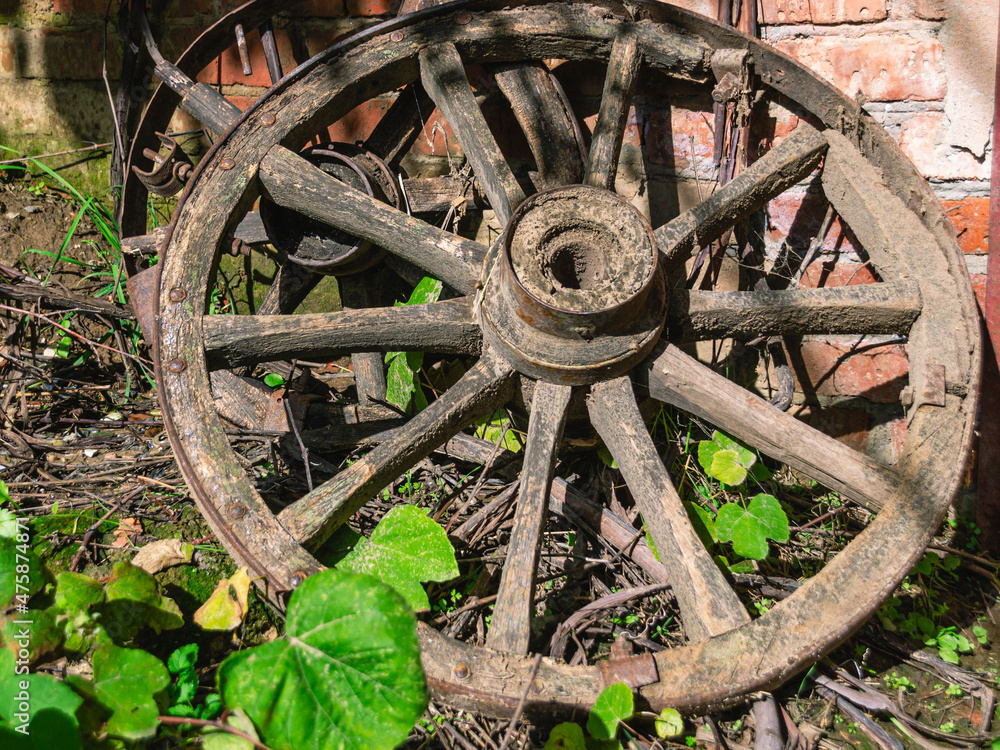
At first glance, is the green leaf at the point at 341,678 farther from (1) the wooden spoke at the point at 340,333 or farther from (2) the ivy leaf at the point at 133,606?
(1) the wooden spoke at the point at 340,333

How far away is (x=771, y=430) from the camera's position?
136 cm

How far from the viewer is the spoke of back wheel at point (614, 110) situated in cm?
A: 156

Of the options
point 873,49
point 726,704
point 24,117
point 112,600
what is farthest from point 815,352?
point 24,117

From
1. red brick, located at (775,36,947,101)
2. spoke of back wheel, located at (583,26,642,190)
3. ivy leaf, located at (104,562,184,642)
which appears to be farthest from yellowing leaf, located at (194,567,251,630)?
red brick, located at (775,36,947,101)

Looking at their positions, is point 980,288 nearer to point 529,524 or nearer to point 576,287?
point 576,287

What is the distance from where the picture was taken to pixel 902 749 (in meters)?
1.30

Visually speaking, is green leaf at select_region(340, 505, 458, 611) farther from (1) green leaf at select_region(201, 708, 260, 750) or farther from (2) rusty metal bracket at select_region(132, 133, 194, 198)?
(2) rusty metal bracket at select_region(132, 133, 194, 198)

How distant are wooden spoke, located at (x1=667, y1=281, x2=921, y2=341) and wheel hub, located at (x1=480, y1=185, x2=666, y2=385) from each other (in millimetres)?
103

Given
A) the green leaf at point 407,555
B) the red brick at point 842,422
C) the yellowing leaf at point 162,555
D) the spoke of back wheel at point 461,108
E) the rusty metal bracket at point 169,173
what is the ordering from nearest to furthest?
the green leaf at point 407,555, the yellowing leaf at point 162,555, the spoke of back wheel at point 461,108, the rusty metal bracket at point 169,173, the red brick at point 842,422

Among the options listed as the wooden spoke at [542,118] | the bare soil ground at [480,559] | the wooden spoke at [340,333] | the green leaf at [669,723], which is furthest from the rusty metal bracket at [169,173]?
the green leaf at [669,723]

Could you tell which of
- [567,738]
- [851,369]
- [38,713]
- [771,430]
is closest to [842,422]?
[851,369]

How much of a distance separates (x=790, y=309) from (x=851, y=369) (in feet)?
1.92

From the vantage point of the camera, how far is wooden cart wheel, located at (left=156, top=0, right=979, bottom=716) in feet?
3.80

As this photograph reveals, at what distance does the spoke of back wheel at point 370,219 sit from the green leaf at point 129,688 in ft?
2.97
